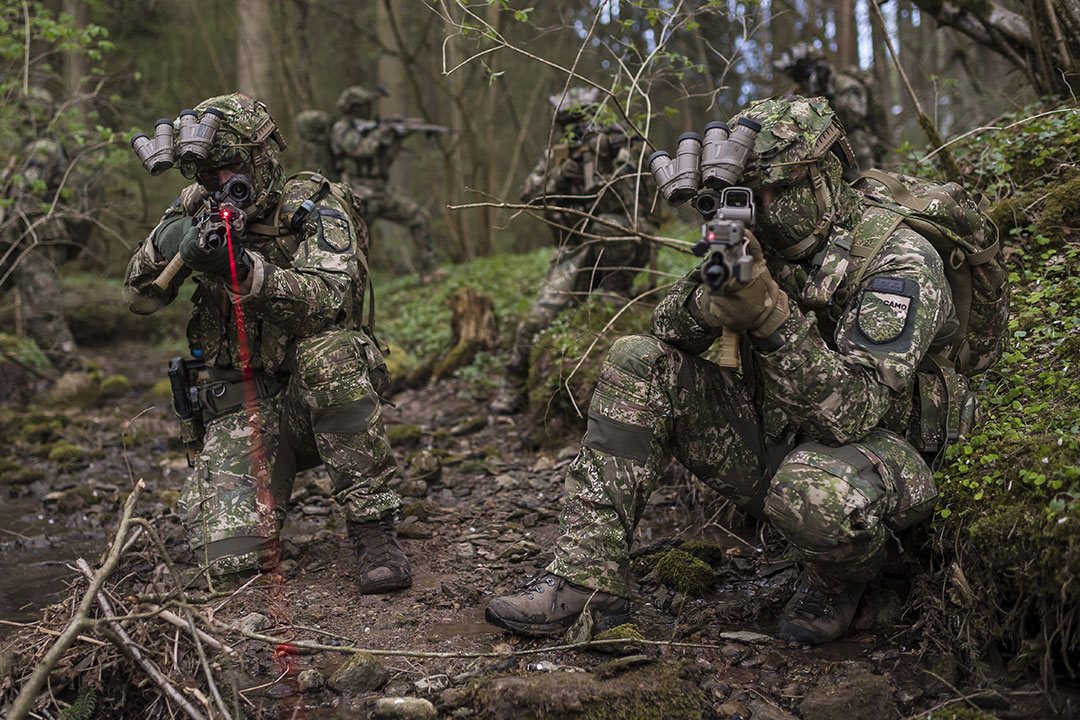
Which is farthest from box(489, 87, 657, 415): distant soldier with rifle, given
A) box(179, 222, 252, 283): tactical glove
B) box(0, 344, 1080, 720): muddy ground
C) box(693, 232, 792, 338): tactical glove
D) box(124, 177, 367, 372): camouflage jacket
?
box(693, 232, 792, 338): tactical glove

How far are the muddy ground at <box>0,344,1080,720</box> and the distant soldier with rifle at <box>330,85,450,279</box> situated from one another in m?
6.24

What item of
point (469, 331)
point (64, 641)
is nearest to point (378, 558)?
point (64, 641)

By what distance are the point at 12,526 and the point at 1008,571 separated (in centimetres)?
515

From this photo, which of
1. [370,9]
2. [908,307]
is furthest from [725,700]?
[370,9]

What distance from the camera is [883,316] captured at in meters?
2.74

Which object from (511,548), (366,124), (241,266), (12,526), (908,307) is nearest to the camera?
(908,307)

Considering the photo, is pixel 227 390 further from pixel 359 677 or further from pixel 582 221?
pixel 582 221

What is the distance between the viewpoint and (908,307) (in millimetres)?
2723

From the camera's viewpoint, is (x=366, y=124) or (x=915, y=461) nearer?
(x=915, y=461)

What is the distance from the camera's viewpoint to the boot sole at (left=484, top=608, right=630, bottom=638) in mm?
2963

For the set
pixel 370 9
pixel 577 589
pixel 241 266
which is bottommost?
pixel 577 589

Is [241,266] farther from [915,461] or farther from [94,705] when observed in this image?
[915,461]

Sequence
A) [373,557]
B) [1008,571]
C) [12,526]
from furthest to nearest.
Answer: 1. [12,526]
2. [373,557]
3. [1008,571]

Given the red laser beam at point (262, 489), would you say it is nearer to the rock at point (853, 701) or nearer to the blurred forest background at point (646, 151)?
the blurred forest background at point (646, 151)
